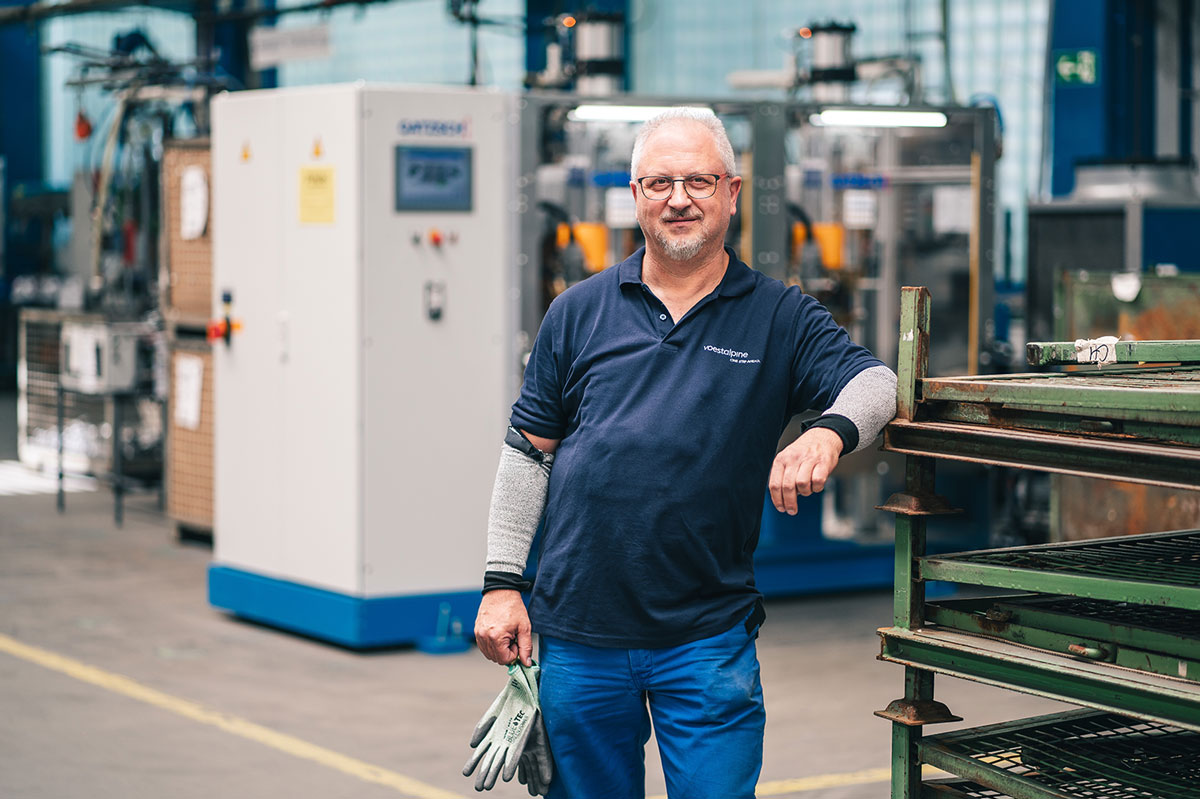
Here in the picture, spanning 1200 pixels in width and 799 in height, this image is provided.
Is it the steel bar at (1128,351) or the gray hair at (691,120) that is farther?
the gray hair at (691,120)

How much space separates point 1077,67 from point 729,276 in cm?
779

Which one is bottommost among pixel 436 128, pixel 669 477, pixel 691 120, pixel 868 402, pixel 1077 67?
pixel 669 477

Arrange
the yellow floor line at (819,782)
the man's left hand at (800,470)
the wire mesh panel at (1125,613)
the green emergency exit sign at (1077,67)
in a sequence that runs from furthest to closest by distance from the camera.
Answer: the green emergency exit sign at (1077,67)
the yellow floor line at (819,782)
the wire mesh panel at (1125,613)
the man's left hand at (800,470)

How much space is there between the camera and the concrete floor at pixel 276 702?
16.0 ft

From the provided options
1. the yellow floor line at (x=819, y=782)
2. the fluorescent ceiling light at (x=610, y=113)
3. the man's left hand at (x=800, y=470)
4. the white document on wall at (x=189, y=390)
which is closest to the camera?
the man's left hand at (x=800, y=470)

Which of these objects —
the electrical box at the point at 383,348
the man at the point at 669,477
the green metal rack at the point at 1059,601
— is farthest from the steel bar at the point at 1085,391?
the electrical box at the point at 383,348

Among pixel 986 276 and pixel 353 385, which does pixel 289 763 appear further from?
pixel 986 276

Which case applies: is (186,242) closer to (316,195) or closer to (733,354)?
(316,195)

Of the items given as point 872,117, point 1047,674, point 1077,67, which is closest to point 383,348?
point 872,117

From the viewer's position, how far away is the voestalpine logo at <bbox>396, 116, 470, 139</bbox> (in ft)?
21.2

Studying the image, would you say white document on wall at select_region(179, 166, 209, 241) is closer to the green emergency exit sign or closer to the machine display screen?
the machine display screen

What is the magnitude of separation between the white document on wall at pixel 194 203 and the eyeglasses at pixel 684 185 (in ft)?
20.3

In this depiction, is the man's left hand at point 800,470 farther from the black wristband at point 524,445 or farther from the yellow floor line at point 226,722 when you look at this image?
the yellow floor line at point 226,722

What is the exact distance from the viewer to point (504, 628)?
2.91 m
